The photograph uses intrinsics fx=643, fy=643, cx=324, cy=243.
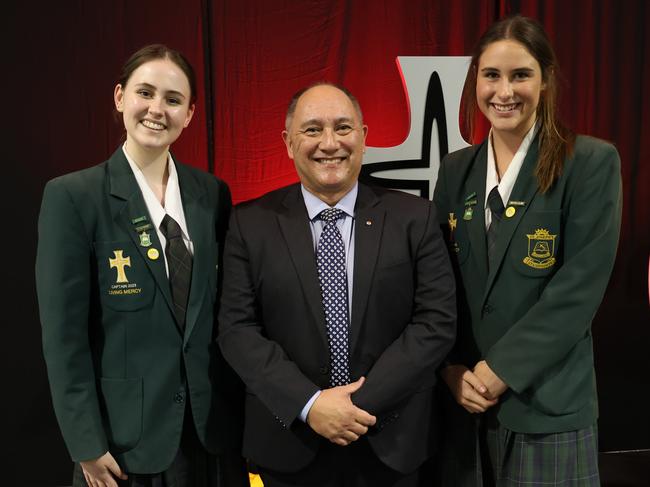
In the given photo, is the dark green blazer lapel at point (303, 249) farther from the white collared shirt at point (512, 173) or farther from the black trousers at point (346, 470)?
the white collared shirt at point (512, 173)

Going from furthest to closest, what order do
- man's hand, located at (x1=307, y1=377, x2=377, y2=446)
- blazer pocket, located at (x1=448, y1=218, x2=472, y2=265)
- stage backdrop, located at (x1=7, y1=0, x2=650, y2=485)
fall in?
1. stage backdrop, located at (x1=7, y1=0, x2=650, y2=485)
2. blazer pocket, located at (x1=448, y1=218, x2=472, y2=265)
3. man's hand, located at (x1=307, y1=377, x2=377, y2=446)

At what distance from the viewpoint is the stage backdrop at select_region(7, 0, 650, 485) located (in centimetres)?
305

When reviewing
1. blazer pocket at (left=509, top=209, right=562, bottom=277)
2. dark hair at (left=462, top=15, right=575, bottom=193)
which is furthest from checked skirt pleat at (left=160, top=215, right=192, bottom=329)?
dark hair at (left=462, top=15, right=575, bottom=193)

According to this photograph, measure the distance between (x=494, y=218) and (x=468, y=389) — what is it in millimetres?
508

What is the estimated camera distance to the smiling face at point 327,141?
5.90 ft

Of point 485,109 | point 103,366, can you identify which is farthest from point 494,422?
point 103,366

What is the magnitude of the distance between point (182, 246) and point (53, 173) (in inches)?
63.9

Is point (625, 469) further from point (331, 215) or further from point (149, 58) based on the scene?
point (149, 58)

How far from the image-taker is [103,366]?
1771 millimetres

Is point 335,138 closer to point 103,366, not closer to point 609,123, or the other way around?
point 103,366

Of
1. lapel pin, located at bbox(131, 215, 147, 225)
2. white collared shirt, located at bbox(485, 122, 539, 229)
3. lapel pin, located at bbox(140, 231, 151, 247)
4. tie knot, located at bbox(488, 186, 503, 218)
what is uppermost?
white collared shirt, located at bbox(485, 122, 539, 229)

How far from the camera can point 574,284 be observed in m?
1.75

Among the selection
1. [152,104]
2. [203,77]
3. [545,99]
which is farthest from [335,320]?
[203,77]

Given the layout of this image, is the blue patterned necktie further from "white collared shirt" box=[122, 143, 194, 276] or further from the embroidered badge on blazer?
"white collared shirt" box=[122, 143, 194, 276]
